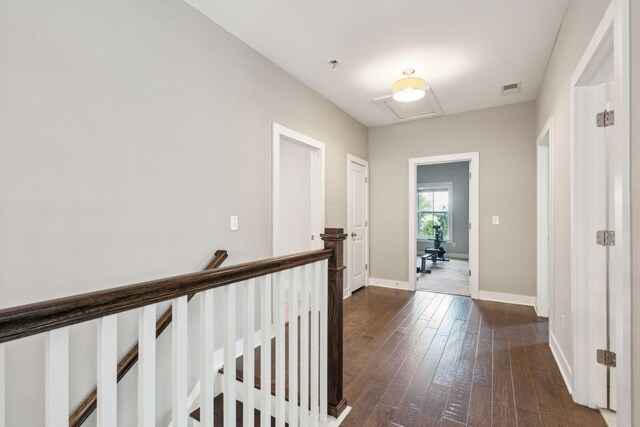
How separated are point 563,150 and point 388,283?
3.14 metres

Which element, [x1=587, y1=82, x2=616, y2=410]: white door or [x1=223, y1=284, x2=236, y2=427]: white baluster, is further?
[x1=587, y1=82, x2=616, y2=410]: white door

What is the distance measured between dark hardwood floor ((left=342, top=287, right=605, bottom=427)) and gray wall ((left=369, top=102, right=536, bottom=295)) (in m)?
0.63

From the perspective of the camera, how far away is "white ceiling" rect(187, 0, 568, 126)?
215 centimetres

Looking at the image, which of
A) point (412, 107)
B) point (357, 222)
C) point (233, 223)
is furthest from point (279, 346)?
point (412, 107)

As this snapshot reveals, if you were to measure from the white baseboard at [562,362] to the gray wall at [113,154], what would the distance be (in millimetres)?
2493

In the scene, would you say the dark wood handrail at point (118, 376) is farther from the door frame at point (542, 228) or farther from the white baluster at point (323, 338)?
the door frame at point (542, 228)

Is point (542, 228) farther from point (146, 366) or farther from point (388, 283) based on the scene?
point (146, 366)

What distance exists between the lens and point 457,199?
824 cm

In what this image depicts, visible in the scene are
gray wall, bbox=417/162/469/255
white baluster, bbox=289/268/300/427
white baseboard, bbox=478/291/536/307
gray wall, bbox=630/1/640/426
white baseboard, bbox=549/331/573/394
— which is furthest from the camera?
gray wall, bbox=417/162/469/255

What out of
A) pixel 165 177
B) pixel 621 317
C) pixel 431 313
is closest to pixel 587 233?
pixel 621 317

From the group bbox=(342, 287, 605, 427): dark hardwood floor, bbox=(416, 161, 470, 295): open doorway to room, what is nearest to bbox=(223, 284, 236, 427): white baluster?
bbox=(342, 287, 605, 427): dark hardwood floor

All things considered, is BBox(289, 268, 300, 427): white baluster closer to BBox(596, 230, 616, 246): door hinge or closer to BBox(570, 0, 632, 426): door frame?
BBox(570, 0, 632, 426): door frame

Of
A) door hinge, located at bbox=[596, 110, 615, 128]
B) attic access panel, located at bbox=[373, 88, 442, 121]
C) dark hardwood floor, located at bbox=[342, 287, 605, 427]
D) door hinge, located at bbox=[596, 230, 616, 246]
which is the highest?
attic access panel, located at bbox=[373, 88, 442, 121]

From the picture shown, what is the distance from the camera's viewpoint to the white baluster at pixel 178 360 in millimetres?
942
